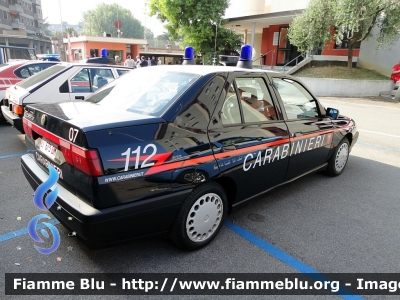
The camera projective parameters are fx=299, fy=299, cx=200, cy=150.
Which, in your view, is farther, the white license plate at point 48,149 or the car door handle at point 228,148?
the car door handle at point 228,148

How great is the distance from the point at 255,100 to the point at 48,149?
6.65 feet

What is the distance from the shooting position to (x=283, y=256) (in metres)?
2.67

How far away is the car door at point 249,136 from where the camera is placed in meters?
2.68

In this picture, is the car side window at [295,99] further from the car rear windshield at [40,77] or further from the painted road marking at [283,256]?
the car rear windshield at [40,77]

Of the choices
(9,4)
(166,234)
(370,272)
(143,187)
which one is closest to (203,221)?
(166,234)

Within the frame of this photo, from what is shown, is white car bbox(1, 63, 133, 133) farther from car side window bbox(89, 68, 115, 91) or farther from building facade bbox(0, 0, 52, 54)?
building facade bbox(0, 0, 52, 54)

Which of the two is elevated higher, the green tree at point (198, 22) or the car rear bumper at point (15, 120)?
the green tree at point (198, 22)

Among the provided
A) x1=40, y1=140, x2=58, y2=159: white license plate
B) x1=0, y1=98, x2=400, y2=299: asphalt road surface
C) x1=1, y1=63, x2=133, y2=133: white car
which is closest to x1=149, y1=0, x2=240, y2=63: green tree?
x1=1, y1=63, x2=133, y2=133: white car

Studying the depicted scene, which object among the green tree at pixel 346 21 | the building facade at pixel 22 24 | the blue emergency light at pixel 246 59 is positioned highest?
the building facade at pixel 22 24

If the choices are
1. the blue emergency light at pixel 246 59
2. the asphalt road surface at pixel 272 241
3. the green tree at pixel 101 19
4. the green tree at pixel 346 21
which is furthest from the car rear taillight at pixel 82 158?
the green tree at pixel 101 19

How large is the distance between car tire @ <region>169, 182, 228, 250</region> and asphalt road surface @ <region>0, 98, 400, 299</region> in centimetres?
12

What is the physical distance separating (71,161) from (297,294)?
6.43 feet

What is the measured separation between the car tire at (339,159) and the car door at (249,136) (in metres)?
1.42

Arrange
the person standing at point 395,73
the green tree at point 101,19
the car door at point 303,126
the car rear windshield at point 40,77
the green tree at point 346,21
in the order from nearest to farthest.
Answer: the car door at point 303,126 → the car rear windshield at point 40,77 → the green tree at point 346,21 → the person standing at point 395,73 → the green tree at point 101,19
